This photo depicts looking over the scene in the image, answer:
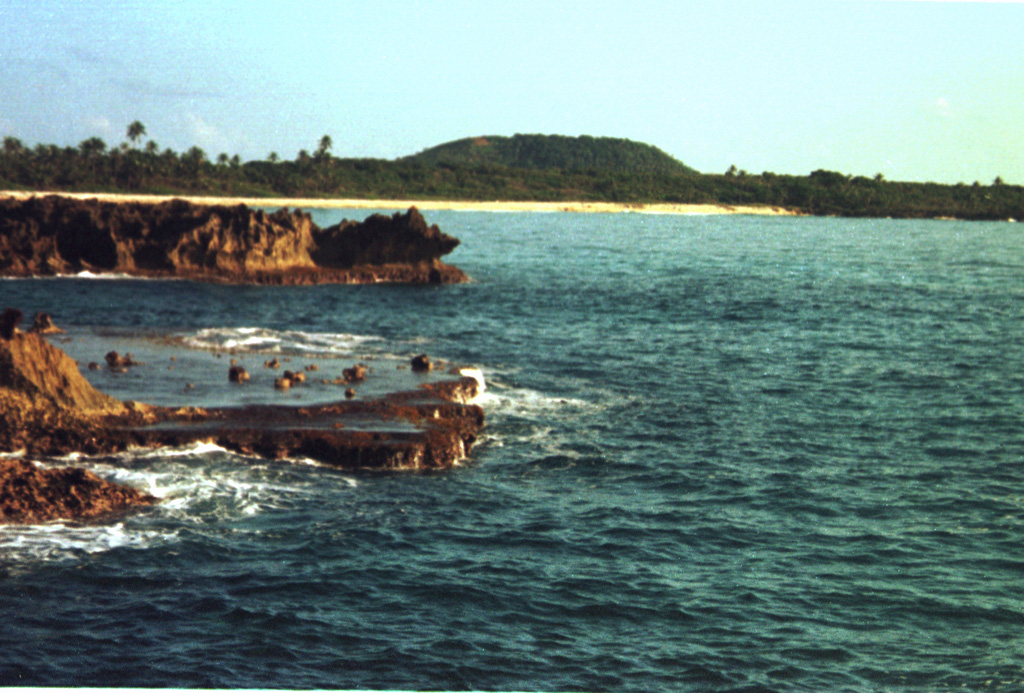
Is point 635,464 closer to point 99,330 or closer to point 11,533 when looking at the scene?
point 11,533

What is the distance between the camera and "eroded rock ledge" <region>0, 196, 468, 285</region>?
2876 inches

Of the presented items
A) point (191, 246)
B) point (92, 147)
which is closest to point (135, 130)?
point (92, 147)

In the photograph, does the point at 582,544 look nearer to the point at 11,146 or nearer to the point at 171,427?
the point at 171,427

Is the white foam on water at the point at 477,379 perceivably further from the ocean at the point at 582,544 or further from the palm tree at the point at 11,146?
the palm tree at the point at 11,146

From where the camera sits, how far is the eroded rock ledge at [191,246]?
73.1 m

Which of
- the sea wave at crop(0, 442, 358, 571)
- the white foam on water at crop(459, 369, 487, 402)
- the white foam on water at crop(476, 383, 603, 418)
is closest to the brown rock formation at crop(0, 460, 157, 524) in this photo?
the sea wave at crop(0, 442, 358, 571)

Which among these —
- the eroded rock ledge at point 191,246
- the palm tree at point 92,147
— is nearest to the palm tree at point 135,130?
the palm tree at point 92,147

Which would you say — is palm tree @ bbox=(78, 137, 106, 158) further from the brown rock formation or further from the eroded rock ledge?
the brown rock formation

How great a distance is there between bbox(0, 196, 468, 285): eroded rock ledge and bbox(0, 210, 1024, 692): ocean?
26504mm

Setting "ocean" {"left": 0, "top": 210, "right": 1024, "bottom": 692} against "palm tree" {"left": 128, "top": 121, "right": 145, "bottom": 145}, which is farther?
"palm tree" {"left": 128, "top": 121, "right": 145, "bottom": 145}

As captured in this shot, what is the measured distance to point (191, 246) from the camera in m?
75.4

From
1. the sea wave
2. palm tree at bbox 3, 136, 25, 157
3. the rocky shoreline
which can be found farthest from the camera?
palm tree at bbox 3, 136, 25, 157

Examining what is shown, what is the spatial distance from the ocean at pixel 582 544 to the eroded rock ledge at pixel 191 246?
87.0 feet

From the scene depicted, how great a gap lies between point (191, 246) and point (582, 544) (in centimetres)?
6039
